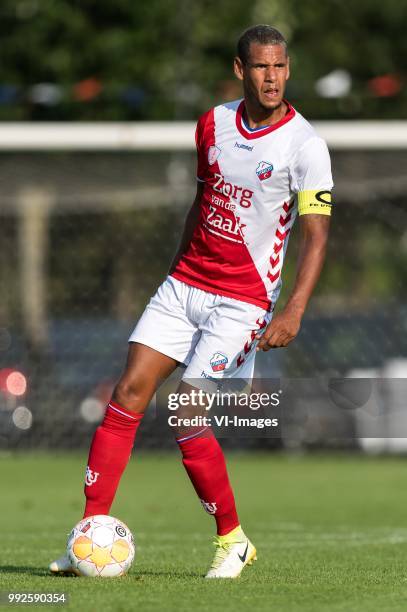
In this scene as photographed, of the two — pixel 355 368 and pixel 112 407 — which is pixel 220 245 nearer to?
pixel 112 407

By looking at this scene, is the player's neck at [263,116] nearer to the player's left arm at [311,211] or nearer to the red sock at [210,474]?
the player's left arm at [311,211]

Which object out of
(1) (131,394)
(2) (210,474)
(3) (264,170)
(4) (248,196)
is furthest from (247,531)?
(3) (264,170)

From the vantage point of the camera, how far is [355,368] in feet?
50.7

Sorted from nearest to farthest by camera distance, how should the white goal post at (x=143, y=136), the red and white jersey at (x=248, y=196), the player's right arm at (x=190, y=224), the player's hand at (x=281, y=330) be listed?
1. the player's hand at (x=281, y=330)
2. the red and white jersey at (x=248, y=196)
3. the player's right arm at (x=190, y=224)
4. the white goal post at (x=143, y=136)

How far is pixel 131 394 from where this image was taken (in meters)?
6.59

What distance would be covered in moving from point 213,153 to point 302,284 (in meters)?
0.80

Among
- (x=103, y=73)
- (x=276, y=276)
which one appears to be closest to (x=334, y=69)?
(x=103, y=73)

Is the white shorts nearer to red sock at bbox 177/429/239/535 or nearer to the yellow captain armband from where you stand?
red sock at bbox 177/429/239/535

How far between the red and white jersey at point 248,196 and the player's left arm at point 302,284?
8 centimetres

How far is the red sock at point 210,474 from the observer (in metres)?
6.57

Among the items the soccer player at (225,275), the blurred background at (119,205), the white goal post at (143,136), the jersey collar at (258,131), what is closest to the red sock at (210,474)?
the soccer player at (225,275)

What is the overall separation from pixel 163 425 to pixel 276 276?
8765 mm

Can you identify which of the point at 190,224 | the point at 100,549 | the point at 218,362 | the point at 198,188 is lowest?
the point at 100,549

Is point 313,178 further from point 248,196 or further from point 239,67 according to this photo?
point 239,67
